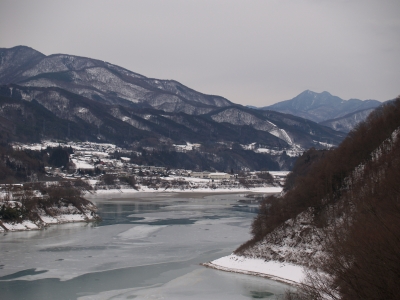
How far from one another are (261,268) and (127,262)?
6903mm

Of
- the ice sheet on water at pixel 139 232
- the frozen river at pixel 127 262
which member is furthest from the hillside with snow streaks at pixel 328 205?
the ice sheet on water at pixel 139 232

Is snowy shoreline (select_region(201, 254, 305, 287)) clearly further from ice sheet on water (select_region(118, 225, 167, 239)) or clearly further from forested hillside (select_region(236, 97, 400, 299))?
ice sheet on water (select_region(118, 225, 167, 239))

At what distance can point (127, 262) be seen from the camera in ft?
88.2

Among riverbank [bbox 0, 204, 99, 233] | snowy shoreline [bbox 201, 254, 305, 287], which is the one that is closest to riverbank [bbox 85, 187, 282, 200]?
riverbank [bbox 0, 204, 99, 233]

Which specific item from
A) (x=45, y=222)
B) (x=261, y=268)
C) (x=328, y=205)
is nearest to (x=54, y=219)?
(x=45, y=222)

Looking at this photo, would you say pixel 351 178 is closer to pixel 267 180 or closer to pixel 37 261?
pixel 37 261

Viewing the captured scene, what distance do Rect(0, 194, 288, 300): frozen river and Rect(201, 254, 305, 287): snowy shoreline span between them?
1.86 ft

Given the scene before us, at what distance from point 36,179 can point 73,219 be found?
49.0 metres

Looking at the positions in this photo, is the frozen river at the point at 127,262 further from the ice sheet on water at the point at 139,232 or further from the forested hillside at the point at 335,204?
the forested hillside at the point at 335,204

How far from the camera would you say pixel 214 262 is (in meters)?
25.9

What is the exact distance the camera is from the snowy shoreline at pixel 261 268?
2222 cm

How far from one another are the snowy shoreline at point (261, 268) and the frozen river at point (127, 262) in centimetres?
57

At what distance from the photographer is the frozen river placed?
20.7m

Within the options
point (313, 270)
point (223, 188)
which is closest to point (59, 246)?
point (313, 270)
